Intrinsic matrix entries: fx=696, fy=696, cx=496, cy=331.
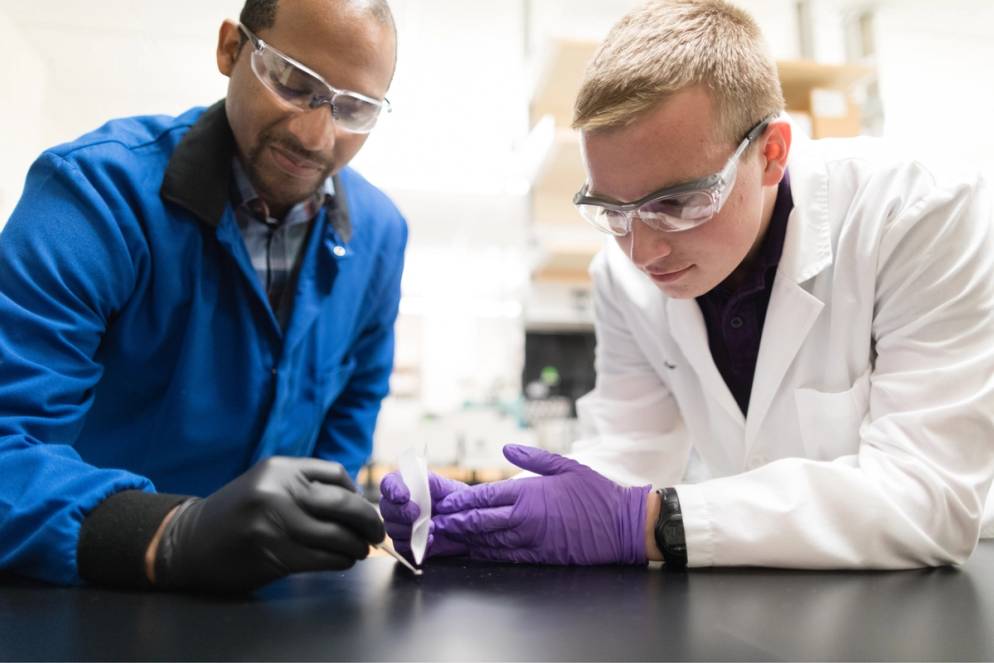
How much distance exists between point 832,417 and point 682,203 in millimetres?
456

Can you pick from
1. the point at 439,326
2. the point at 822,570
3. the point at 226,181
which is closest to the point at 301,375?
the point at 226,181

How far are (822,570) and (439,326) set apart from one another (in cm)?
1095

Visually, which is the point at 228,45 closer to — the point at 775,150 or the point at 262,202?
the point at 262,202

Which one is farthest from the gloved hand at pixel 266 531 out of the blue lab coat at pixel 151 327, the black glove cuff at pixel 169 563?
the blue lab coat at pixel 151 327

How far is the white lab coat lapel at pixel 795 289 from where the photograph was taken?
3.77ft

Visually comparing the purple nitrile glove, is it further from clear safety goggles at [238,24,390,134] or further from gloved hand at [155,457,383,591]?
clear safety goggles at [238,24,390,134]

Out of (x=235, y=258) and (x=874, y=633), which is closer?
(x=874, y=633)

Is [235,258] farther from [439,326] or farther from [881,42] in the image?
[439,326]

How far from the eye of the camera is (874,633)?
60 cm

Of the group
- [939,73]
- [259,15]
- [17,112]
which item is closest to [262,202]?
[259,15]

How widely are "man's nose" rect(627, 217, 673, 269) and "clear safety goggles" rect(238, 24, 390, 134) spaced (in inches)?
19.6

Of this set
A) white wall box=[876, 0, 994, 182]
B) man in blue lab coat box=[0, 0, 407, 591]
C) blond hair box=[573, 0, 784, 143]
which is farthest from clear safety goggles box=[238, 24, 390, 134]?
white wall box=[876, 0, 994, 182]

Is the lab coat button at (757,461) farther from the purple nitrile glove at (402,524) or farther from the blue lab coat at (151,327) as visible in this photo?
the blue lab coat at (151,327)

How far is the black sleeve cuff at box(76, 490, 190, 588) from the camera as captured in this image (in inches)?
29.6
